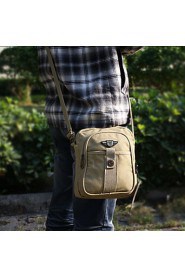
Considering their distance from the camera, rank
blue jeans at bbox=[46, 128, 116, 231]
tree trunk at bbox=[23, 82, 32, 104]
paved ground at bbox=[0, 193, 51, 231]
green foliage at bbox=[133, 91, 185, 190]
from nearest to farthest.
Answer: blue jeans at bbox=[46, 128, 116, 231] < paved ground at bbox=[0, 193, 51, 231] < green foliage at bbox=[133, 91, 185, 190] < tree trunk at bbox=[23, 82, 32, 104]

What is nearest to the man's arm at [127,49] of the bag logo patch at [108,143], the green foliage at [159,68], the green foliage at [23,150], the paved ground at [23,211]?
the bag logo patch at [108,143]

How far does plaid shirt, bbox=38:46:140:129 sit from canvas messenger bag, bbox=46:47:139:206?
5cm

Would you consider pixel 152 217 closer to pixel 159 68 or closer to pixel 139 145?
pixel 139 145

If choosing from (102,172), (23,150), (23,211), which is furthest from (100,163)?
(23,150)

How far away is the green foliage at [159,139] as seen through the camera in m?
4.45

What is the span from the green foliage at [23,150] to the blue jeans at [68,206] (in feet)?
5.43

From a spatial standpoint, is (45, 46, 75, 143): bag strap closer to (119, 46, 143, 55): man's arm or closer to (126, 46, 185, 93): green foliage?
(119, 46, 143, 55): man's arm

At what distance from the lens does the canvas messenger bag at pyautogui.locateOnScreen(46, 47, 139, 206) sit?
87.7 inches

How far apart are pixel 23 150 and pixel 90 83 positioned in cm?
237

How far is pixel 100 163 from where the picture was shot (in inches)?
88.0

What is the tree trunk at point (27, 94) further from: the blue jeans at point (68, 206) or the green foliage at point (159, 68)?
→ the blue jeans at point (68, 206)

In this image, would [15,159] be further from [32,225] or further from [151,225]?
[151,225]

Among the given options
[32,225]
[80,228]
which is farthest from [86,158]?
[32,225]

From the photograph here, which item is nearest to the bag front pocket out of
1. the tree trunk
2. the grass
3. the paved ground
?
the paved ground
